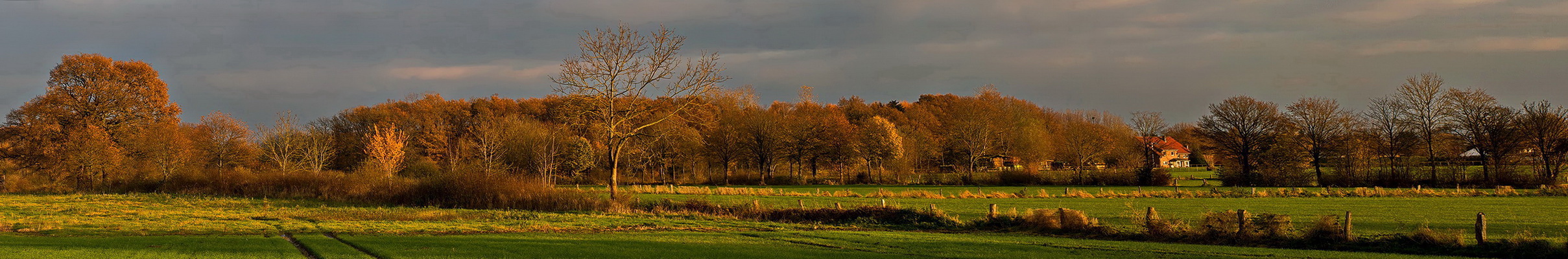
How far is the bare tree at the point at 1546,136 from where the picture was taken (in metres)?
55.4

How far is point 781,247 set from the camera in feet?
62.1

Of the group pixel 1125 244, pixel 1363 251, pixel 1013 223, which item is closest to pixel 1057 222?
pixel 1013 223

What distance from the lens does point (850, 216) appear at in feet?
99.7

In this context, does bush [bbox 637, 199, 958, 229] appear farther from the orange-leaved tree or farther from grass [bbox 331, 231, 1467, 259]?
the orange-leaved tree

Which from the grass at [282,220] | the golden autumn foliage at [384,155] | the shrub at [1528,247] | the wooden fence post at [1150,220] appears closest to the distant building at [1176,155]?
the golden autumn foliage at [384,155]

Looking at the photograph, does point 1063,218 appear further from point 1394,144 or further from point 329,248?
point 1394,144

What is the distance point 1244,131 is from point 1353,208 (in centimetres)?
3550

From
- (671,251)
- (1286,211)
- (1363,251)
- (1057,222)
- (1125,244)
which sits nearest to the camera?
(671,251)

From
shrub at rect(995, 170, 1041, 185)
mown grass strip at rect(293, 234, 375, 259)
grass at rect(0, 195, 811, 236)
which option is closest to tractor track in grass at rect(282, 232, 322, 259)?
mown grass strip at rect(293, 234, 375, 259)

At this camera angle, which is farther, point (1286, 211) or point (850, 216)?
point (1286, 211)

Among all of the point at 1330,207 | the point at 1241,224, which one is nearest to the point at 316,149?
the point at 1241,224

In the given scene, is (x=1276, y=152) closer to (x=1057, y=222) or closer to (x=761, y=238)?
(x=1057, y=222)

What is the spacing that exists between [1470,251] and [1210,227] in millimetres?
5392

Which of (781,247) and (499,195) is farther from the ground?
(499,195)
